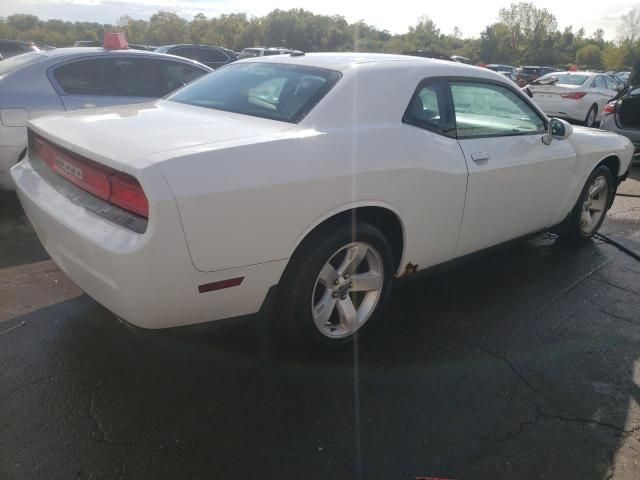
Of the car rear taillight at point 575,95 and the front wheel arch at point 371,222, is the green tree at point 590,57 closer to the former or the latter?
the car rear taillight at point 575,95

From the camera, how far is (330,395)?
2.62 m

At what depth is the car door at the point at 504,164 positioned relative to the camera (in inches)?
131

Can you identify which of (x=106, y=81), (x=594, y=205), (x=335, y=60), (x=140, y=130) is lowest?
(x=594, y=205)

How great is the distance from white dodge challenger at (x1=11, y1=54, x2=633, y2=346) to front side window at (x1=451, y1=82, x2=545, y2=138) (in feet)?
0.04

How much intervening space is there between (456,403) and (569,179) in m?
2.43

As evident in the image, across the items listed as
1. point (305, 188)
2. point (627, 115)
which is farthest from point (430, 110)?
point (627, 115)

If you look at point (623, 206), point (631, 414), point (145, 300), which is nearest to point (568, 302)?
point (631, 414)

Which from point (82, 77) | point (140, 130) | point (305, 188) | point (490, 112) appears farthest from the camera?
point (82, 77)

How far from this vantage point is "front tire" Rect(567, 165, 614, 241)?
464cm

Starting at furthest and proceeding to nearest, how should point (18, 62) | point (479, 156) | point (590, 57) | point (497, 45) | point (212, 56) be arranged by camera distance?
point (497, 45), point (590, 57), point (212, 56), point (18, 62), point (479, 156)

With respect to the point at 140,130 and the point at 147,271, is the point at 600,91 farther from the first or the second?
the point at 147,271

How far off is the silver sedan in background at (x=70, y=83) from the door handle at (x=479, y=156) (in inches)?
144

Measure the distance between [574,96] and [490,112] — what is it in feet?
34.9

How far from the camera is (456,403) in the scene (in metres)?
2.62
